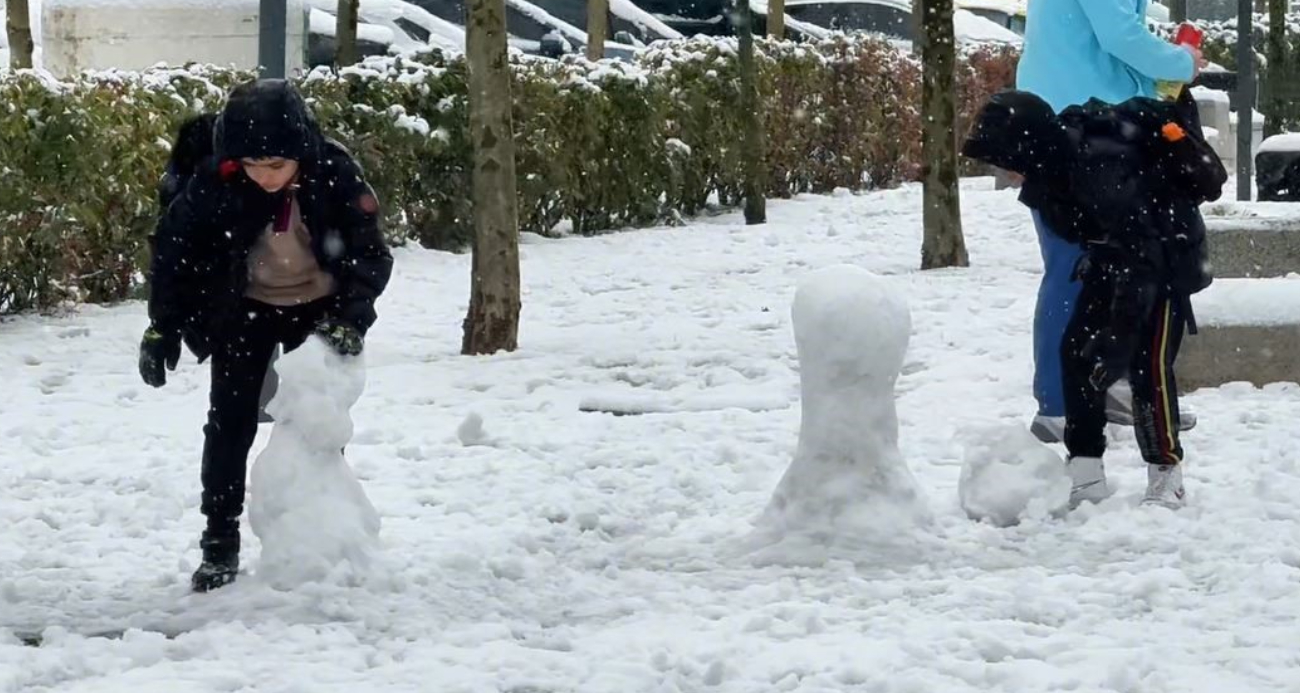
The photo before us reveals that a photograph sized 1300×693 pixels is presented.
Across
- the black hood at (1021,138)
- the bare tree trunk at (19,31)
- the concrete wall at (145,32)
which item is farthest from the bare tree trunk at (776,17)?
the black hood at (1021,138)

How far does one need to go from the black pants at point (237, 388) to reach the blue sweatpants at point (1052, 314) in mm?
2561

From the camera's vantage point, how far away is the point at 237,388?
18.3 feet

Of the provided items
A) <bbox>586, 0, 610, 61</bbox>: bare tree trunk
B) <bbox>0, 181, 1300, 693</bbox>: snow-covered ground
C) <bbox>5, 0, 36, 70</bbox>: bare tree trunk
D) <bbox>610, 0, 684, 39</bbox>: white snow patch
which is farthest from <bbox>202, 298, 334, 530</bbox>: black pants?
<bbox>610, 0, 684, 39</bbox>: white snow patch

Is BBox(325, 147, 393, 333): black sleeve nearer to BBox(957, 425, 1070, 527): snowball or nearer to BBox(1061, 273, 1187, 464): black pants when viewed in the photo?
BBox(957, 425, 1070, 527): snowball

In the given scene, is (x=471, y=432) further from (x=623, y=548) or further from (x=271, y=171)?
(x=271, y=171)

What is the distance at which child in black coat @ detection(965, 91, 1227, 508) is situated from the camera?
6.40 m

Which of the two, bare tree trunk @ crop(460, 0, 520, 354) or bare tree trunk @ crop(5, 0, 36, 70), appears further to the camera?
bare tree trunk @ crop(5, 0, 36, 70)

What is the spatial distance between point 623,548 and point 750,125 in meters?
10.4

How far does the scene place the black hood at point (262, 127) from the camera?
5.36m

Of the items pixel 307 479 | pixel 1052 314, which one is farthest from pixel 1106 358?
pixel 307 479

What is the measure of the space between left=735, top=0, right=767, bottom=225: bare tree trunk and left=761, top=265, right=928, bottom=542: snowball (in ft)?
31.9

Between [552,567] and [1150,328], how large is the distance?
1898 mm

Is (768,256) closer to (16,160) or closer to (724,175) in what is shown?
(724,175)

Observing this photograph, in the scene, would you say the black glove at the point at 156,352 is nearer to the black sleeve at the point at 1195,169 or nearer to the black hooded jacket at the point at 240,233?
the black hooded jacket at the point at 240,233
